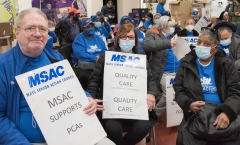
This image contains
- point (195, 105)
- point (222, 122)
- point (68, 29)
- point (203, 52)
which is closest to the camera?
point (222, 122)

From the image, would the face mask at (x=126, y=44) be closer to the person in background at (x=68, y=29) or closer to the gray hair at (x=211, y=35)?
the gray hair at (x=211, y=35)

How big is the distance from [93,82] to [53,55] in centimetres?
55

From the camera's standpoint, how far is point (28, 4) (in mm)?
6254

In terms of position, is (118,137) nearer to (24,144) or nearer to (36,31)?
(24,144)

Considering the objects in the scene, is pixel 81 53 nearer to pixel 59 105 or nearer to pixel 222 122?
pixel 59 105

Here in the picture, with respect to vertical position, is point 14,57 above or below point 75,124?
above

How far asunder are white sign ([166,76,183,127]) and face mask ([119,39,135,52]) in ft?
2.25

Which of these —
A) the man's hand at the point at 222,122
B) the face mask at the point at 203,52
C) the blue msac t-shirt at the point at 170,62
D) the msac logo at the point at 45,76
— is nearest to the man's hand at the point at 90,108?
the msac logo at the point at 45,76

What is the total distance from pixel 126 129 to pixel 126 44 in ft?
2.43

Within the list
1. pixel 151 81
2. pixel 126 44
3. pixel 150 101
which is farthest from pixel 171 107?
pixel 126 44

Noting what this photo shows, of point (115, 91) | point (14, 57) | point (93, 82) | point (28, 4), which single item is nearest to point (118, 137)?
point (115, 91)

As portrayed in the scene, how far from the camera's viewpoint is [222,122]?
182 cm

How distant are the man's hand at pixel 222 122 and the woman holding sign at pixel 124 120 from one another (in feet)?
1.78

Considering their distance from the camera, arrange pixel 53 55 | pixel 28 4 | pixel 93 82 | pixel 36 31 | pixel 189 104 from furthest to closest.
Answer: pixel 28 4
pixel 93 82
pixel 189 104
pixel 53 55
pixel 36 31
